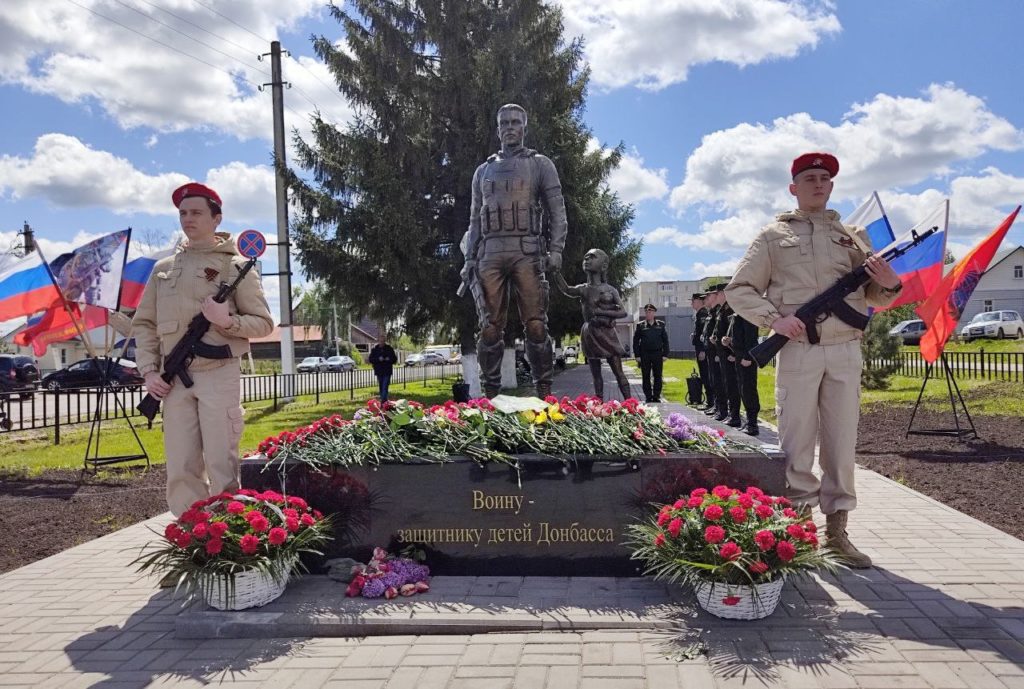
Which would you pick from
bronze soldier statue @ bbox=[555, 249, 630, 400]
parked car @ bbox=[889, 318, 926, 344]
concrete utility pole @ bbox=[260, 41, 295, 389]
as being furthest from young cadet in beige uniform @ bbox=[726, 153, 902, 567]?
parked car @ bbox=[889, 318, 926, 344]

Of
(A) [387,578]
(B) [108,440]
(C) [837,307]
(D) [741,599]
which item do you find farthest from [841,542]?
(B) [108,440]

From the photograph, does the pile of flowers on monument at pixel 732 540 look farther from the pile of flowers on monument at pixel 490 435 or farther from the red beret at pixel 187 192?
the red beret at pixel 187 192

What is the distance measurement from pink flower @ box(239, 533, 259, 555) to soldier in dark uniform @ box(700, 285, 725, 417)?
22.5 feet

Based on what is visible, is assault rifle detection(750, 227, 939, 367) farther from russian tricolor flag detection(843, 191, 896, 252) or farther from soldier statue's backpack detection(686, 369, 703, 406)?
soldier statue's backpack detection(686, 369, 703, 406)

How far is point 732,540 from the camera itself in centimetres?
351

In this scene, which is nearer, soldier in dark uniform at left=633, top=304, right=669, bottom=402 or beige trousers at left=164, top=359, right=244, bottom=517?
beige trousers at left=164, top=359, right=244, bottom=517

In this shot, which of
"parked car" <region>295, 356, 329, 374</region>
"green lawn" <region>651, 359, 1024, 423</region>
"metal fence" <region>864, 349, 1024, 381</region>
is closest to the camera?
"green lawn" <region>651, 359, 1024, 423</region>

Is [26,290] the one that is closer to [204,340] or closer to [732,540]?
[204,340]

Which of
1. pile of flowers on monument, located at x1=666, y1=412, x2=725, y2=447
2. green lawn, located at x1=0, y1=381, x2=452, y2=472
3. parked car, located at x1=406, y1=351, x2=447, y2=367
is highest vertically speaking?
pile of flowers on monument, located at x1=666, y1=412, x2=725, y2=447

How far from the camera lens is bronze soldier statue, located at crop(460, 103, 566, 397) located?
20.9 ft

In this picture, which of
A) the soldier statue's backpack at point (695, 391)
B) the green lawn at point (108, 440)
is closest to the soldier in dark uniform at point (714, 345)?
the soldier statue's backpack at point (695, 391)

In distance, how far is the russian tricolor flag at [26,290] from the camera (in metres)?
8.98

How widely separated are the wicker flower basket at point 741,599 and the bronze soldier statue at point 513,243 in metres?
3.31

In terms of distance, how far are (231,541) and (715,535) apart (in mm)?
2509
